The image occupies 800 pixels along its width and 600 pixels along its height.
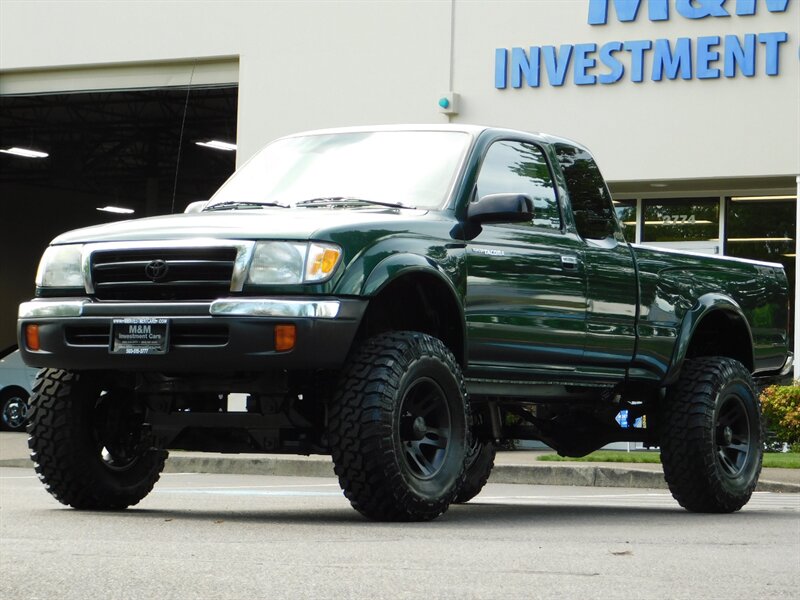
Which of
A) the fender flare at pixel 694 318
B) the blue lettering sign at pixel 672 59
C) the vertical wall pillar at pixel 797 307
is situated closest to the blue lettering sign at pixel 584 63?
the blue lettering sign at pixel 672 59

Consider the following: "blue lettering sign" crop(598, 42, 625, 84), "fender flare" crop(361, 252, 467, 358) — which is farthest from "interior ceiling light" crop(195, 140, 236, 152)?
"fender flare" crop(361, 252, 467, 358)

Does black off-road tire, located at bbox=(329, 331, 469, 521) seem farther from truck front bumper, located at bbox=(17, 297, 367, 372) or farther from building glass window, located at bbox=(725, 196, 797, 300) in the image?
building glass window, located at bbox=(725, 196, 797, 300)

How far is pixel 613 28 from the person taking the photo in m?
21.2

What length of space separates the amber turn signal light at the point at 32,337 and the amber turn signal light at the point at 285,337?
4.53ft

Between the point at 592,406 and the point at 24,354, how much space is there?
3633 millimetres

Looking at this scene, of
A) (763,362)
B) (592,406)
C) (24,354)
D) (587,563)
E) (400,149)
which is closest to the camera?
(587,563)

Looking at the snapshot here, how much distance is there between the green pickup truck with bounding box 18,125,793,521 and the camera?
7.63m

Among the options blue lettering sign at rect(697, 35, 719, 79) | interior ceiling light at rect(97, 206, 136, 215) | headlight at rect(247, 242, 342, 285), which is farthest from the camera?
interior ceiling light at rect(97, 206, 136, 215)

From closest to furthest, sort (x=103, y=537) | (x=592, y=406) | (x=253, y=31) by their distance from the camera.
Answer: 1. (x=103, y=537)
2. (x=592, y=406)
3. (x=253, y=31)

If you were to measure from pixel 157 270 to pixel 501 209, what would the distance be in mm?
1779

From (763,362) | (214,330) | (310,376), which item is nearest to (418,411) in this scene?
(310,376)

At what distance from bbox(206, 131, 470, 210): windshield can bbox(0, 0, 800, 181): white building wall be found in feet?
39.7

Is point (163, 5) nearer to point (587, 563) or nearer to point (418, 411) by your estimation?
point (418, 411)

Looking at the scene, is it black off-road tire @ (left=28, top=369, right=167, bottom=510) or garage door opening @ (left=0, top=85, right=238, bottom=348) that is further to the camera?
garage door opening @ (left=0, top=85, right=238, bottom=348)
